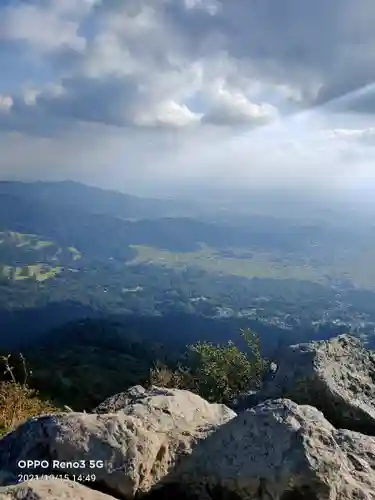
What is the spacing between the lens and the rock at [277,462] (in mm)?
3805

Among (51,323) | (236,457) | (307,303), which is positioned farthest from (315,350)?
(307,303)

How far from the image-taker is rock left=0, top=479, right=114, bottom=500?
10.6 feet

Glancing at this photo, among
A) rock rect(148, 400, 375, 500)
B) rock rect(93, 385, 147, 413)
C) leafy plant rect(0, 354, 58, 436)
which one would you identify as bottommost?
leafy plant rect(0, 354, 58, 436)

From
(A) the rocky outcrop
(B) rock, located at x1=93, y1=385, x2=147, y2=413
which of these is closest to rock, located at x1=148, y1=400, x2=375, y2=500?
(A) the rocky outcrop

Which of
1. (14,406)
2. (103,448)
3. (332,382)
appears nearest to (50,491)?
(103,448)

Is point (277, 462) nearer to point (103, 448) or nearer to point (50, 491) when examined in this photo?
point (103, 448)

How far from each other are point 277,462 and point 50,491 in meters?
1.63

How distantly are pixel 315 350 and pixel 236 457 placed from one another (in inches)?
122

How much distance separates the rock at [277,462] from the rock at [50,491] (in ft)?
2.61

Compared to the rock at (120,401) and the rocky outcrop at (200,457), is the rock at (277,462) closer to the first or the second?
the rocky outcrop at (200,457)

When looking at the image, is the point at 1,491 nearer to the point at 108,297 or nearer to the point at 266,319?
the point at 266,319

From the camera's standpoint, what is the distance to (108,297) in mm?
154000

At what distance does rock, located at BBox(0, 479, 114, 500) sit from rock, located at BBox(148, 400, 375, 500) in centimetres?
80

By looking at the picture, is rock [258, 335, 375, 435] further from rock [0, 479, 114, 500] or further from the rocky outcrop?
rock [0, 479, 114, 500]
